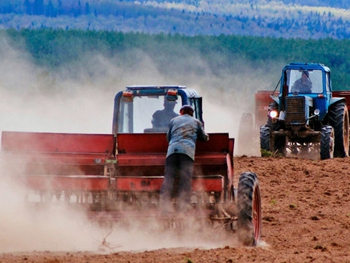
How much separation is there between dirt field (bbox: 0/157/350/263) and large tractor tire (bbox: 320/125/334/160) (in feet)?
1.62

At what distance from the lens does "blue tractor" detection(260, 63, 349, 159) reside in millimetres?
22156

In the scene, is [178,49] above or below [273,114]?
above

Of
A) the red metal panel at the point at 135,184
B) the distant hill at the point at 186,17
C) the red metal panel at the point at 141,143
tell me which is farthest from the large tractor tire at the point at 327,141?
the distant hill at the point at 186,17

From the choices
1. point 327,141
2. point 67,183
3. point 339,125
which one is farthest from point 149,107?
point 339,125

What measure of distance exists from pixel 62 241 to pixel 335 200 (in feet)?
20.6

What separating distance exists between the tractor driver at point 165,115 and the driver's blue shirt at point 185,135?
5.22ft

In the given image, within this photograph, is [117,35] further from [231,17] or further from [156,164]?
[156,164]

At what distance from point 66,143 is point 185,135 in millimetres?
1530

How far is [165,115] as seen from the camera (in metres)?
12.9

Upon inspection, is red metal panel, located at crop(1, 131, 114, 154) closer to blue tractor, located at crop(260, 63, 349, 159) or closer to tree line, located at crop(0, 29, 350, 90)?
blue tractor, located at crop(260, 63, 349, 159)

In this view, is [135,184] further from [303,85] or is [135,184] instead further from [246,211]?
[303,85]

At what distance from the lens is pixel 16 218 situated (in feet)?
35.9

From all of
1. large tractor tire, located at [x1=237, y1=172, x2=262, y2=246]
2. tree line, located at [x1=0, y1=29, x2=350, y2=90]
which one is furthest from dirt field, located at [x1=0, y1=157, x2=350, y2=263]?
tree line, located at [x1=0, y1=29, x2=350, y2=90]

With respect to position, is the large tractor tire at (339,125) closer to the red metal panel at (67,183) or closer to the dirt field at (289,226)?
the dirt field at (289,226)
